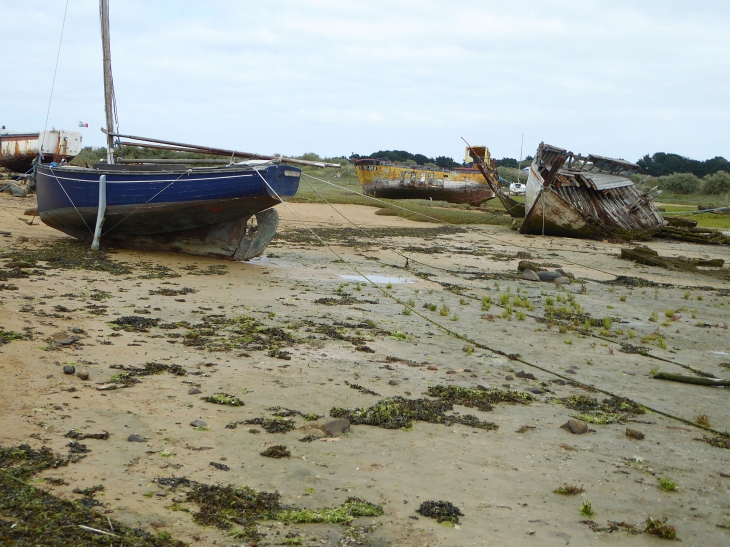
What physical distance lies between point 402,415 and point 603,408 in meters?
1.94

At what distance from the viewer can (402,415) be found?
582cm

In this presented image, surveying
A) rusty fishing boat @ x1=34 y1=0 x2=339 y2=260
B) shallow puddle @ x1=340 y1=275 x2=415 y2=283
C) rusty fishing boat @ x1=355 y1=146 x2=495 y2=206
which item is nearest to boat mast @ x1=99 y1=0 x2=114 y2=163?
rusty fishing boat @ x1=34 y1=0 x2=339 y2=260

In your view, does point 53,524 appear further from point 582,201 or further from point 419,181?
point 419,181

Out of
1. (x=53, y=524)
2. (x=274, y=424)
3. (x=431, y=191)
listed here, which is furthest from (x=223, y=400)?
(x=431, y=191)

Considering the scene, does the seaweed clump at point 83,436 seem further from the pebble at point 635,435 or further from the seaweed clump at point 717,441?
the seaweed clump at point 717,441

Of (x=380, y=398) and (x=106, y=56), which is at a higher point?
(x=106, y=56)

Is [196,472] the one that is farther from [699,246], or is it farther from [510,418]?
[699,246]

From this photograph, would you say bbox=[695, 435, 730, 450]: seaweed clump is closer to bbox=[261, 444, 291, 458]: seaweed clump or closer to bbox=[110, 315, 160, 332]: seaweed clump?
bbox=[261, 444, 291, 458]: seaweed clump

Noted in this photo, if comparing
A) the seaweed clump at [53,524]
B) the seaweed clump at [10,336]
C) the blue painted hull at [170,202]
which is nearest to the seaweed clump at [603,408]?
the seaweed clump at [53,524]

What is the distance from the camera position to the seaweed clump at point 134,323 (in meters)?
7.90

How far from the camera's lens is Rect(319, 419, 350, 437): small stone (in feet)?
17.4

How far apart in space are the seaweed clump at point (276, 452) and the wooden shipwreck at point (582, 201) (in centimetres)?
1903

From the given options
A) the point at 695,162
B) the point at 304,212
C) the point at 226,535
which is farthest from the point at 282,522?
the point at 695,162

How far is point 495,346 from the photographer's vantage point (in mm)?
8648
